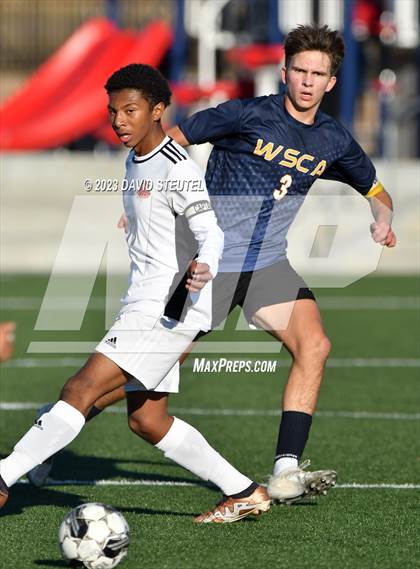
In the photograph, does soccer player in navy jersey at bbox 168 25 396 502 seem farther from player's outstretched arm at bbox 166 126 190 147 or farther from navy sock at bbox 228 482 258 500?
navy sock at bbox 228 482 258 500

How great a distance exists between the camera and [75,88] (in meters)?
28.8

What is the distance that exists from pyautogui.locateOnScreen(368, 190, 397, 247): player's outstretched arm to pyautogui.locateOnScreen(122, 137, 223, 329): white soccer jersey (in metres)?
1.18

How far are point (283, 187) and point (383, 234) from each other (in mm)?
572

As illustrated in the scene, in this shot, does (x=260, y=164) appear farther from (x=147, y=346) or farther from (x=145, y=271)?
(x=147, y=346)

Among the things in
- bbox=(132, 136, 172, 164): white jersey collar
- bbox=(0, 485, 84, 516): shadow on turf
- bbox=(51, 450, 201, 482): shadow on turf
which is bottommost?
bbox=(51, 450, 201, 482): shadow on turf

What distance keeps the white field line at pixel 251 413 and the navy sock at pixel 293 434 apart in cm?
262

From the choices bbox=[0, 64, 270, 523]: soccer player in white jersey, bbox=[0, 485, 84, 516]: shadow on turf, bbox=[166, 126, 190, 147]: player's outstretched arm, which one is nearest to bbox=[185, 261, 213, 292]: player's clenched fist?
bbox=[0, 64, 270, 523]: soccer player in white jersey

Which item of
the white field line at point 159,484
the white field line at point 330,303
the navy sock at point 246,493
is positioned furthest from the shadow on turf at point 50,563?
the white field line at point 330,303

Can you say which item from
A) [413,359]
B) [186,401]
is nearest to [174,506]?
[186,401]

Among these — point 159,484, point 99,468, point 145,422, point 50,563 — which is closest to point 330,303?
point 99,468

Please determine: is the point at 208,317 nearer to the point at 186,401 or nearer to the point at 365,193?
the point at 365,193

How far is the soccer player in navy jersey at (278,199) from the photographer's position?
6496 millimetres

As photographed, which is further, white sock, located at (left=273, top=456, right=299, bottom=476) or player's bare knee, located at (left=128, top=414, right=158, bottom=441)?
white sock, located at (left=273, top=456, right=299, bottom=476)

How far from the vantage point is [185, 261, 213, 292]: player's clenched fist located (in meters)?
5.46
